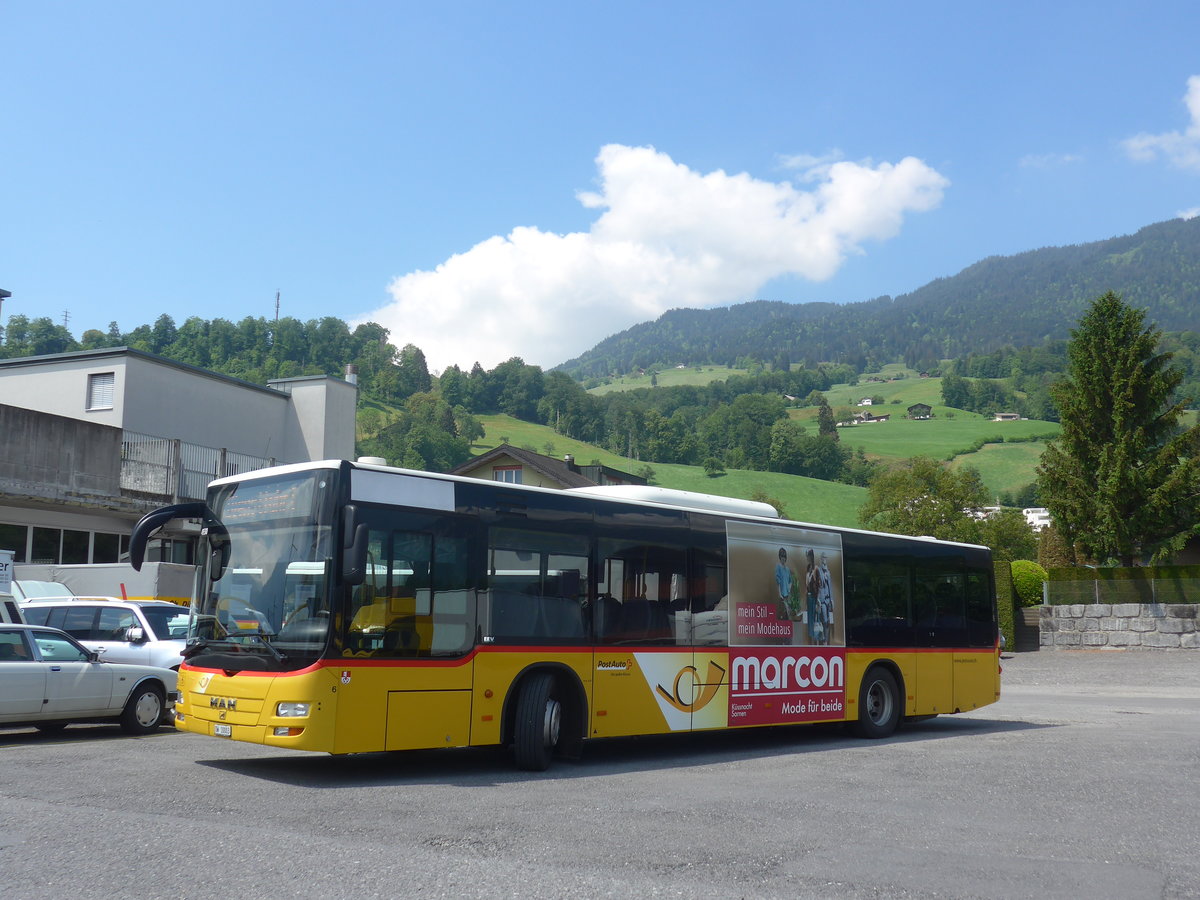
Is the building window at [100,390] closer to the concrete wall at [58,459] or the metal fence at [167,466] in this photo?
the metal fence at [167,466]

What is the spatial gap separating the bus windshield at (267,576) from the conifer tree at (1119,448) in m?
32.5

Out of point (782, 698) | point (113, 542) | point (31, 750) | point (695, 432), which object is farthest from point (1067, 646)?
point (695, 432)

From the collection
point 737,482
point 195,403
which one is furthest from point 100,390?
point 737,482

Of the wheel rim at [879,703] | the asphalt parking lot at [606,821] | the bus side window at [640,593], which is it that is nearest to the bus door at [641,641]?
the bus side window at [640,593]

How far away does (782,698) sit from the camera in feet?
45.5

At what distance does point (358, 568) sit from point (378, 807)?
1953 mm

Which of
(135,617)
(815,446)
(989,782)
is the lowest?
(989,782)

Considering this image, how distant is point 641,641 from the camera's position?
12203 millimetres

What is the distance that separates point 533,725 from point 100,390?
1128 inches

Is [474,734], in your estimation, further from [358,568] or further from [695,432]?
[695,432]

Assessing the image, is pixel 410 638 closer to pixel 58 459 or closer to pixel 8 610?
pixel 8 610

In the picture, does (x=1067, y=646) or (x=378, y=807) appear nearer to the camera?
(x=378, y=807)

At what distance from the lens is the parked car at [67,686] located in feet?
40.8

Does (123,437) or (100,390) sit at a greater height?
(100,390)
